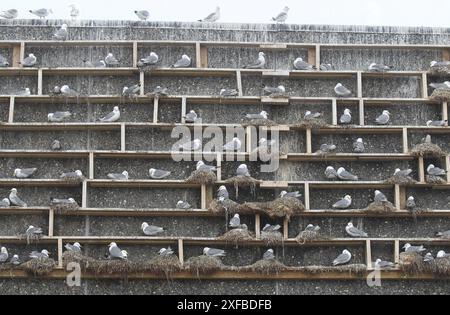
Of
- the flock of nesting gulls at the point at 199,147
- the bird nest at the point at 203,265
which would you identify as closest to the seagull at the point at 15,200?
the flock of nesting gulls at the point at 199,147

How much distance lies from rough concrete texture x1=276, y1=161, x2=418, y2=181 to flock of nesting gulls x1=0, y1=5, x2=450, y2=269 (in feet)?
0.68

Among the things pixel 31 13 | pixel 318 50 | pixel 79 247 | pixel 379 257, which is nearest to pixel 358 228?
pixel 379 257

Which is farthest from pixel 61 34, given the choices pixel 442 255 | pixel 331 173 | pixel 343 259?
pixel 442 255

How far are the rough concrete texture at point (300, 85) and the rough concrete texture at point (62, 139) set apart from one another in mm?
2475

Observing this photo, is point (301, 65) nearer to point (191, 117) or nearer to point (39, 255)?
point (191, 117)

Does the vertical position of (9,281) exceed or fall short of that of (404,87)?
it falls short

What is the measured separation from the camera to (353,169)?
21.6 m

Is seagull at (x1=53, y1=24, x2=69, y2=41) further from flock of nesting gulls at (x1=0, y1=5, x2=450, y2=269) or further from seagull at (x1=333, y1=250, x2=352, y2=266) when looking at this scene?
seagull at (x1=333, y1=250, x2=352, y2=266)

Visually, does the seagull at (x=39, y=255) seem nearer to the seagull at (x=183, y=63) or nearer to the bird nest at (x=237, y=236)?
the bird nest at (x=237, y=236)

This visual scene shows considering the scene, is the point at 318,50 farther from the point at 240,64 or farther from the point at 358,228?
the point at 358,228

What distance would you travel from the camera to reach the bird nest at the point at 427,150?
69.8 ft

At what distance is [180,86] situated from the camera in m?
22.0

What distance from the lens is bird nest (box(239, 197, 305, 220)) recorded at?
2077cm
